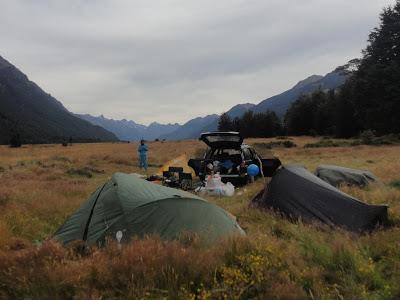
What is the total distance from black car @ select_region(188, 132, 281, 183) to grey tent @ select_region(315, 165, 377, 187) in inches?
118

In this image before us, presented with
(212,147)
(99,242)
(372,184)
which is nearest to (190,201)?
(99,242)

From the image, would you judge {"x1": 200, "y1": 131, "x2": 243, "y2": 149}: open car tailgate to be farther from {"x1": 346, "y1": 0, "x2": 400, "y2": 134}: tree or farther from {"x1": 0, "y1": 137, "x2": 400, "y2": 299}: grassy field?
{"x1": 346, "y1": 0, "x2": 400, "y2": 134}: tree

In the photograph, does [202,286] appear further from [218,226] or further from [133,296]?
[218,226]

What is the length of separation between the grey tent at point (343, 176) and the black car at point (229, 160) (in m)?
3.00

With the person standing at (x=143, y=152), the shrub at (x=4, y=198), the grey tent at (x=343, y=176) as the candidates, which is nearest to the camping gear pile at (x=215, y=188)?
the grey tent at (x=343, y=176)

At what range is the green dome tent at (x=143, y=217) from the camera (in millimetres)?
6773

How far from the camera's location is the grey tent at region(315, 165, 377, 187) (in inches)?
527

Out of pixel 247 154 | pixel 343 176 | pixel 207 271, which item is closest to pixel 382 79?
pixel 247 154

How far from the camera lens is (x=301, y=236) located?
7270mm

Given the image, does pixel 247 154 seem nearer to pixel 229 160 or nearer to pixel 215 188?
pixel 229 160

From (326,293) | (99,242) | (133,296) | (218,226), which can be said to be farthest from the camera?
(218,226)

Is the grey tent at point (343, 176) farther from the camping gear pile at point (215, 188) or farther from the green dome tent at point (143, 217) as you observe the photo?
the green dome tent at point (143, 217)

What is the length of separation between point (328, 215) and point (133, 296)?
5446mm

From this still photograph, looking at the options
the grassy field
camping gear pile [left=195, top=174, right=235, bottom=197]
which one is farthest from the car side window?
the grassy field
